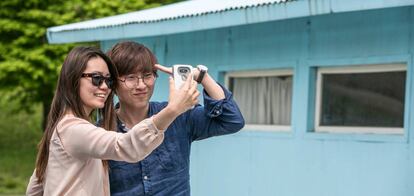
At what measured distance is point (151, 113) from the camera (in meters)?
3.02

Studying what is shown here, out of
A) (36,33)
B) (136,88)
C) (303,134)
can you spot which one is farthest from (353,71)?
(36,33)

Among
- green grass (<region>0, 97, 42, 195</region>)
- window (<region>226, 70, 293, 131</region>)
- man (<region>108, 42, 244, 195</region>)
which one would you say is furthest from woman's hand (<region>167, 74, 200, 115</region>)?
green grass (<region>0, 97, 42, 195</region>)

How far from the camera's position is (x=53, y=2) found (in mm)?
14258

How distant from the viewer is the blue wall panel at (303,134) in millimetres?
5285

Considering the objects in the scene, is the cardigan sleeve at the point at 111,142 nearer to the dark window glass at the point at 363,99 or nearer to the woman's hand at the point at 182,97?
the woman's hand at the point at 182,97

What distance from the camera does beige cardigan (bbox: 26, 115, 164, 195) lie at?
2.46 m

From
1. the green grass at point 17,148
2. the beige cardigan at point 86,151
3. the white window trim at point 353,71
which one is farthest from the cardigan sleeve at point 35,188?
the green grass at point 17,148

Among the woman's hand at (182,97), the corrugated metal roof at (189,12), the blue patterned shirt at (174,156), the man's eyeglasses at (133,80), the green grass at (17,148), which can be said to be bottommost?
the green grass at (17,148)

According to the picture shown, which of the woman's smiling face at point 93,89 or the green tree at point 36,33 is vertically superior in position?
the green tree at point 36,33

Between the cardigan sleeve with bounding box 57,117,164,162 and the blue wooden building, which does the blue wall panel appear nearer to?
the blue wooden building

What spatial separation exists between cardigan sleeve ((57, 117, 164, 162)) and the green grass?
10.7 meters

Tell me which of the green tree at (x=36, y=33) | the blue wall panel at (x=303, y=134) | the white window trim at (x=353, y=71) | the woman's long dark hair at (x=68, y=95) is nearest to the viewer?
the woman's long dark hair at (x=68, y=95)

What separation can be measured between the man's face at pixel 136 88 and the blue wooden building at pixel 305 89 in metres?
2.33

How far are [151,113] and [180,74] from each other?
0.47 metres
